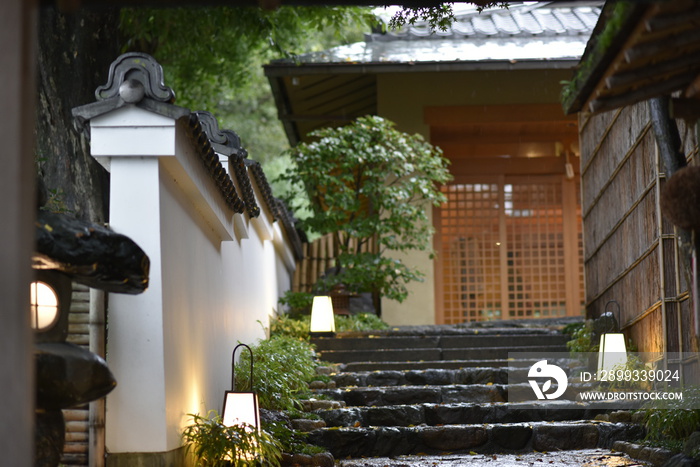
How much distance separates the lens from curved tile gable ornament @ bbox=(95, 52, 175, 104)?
5712 mm

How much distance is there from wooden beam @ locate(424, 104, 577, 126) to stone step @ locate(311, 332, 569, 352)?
5250 millimetres

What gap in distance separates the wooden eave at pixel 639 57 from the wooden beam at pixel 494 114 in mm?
10907

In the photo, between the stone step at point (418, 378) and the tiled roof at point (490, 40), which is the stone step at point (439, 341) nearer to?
the stone step at point (418, 378)

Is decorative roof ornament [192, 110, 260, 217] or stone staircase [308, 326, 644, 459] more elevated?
decorative roof ornament [192, 110, 260, 217]

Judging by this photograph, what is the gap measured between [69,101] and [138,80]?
3924mm

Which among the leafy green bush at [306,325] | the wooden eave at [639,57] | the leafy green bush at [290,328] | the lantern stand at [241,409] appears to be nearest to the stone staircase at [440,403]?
the leafy green bush at [290,328]

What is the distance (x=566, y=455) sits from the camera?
7.46 meters

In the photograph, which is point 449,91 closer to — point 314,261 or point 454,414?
point 314,261

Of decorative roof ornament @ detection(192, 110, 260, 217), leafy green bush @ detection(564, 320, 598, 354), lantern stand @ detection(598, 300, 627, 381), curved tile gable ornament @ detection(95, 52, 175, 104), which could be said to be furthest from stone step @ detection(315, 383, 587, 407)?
curved tile gable ornament @ detection(95, 52, 175, 104)

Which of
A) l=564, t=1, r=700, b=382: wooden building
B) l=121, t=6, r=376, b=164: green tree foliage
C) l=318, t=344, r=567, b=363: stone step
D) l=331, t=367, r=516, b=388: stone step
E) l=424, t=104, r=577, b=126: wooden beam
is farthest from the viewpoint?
l=424, t=104, r=577, b=126: wooden beam

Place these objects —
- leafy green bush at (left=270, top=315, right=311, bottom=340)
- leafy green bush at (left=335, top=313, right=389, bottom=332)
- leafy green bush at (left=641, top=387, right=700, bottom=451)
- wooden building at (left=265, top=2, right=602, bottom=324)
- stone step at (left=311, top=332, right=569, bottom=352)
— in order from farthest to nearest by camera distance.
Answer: wooden building at (left=265, top=2, right=602, bottom=324) → leafy green bush at (left=335, top=313, right=389, bottom=332) → leafy green bush at (left=270, top=315, right=311, bottom=340) → stone step at (left=311, top=332, right=569, bottom=352) → leafy green bush at (left=641, top=387, right=700, bottom=451)

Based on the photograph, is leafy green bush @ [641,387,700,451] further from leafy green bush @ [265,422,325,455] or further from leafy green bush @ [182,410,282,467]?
leafy green bush @ [182,410,282,467]

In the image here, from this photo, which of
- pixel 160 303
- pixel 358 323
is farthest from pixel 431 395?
pixel 160 303

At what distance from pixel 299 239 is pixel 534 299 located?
4406mm
